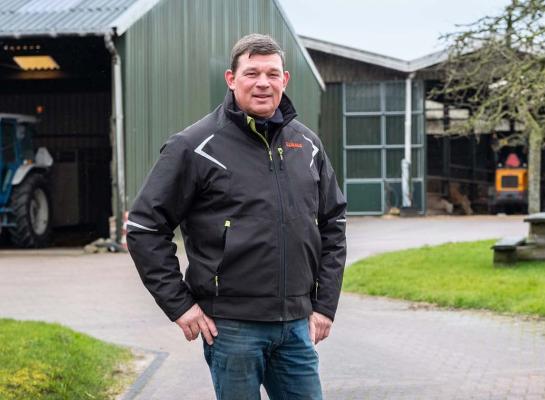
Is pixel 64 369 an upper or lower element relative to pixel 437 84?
lower

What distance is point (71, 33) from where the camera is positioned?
703 inches

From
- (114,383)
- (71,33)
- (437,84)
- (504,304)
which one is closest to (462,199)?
(437,84)

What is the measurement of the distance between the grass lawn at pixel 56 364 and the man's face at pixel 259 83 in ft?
10.3

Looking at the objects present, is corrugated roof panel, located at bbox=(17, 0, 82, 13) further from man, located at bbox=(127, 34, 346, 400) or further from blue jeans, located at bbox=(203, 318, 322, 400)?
blue jeans, located at bbox=(203, 318, 322, 400)

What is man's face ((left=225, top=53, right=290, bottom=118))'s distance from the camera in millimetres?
3949

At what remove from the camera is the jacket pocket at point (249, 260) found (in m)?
3.81

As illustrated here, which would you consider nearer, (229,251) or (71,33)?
(229,251)

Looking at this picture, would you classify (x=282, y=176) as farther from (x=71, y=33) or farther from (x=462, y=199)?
(x=462, y=199)

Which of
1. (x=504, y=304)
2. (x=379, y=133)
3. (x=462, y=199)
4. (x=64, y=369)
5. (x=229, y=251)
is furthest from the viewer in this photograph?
(x=462, y=199)

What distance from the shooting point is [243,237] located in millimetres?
3814

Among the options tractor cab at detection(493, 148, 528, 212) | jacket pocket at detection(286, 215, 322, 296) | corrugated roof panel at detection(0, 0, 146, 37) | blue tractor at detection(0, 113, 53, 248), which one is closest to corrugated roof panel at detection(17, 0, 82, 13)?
corrugated roof panel at detection(0, 0, 146, 37)

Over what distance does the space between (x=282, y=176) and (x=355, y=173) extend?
28.9 metres

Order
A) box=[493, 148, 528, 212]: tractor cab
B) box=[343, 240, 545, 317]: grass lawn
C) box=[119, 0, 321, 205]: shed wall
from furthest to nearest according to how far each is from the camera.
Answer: box=[493, 148, 528, 212]: tractor cab, box=[119, 0, 321, 205]: shed wall, box=[343, 240, 545, 317]: grass lawn

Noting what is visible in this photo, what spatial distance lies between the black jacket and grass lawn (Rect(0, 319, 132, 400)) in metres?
2.79
